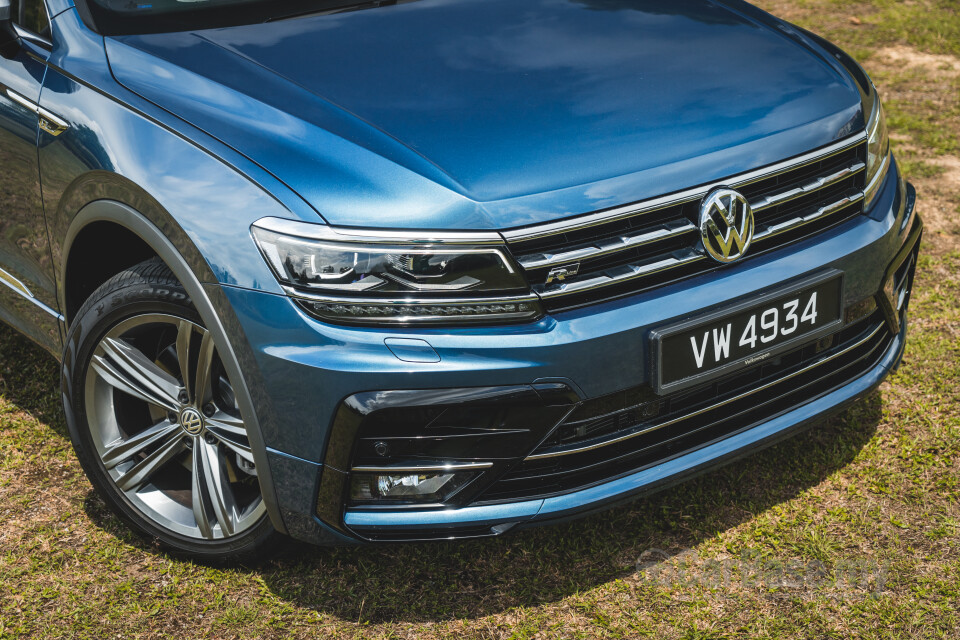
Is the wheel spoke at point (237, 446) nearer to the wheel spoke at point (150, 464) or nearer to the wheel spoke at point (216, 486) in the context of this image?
the wheel spoke at point (216, 486)

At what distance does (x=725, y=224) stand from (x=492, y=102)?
60cm

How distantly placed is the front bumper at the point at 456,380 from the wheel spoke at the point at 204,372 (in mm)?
235

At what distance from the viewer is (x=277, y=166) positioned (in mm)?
2143

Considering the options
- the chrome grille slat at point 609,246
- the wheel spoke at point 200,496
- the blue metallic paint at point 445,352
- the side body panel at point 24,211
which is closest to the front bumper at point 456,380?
the blue metallic paint at point 445,352

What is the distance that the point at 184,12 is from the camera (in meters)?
2.75

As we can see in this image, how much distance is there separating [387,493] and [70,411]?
1.01 m

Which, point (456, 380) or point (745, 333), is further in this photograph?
point (745, 333)

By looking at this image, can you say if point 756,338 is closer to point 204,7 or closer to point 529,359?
point 529,359

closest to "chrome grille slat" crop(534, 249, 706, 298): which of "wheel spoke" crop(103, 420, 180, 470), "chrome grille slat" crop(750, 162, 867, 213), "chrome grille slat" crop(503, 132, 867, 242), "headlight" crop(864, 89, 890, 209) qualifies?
"chrome grille slat" crop(503, 132, 867, 242)

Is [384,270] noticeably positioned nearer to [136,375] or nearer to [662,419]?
[662,419]

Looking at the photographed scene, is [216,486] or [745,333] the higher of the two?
[745,333]

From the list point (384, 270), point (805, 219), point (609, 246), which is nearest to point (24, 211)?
point (384, 270)

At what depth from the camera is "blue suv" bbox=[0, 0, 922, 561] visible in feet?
6.82

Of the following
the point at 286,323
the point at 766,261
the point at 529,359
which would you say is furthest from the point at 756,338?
the point at 286,323
